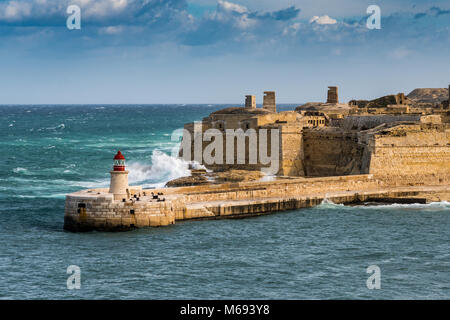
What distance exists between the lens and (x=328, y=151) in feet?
148

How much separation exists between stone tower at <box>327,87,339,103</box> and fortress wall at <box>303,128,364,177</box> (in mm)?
18088

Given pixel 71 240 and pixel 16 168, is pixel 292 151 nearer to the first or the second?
pixel 71 240

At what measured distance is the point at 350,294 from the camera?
23422 mm

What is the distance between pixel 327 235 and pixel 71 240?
968 cm

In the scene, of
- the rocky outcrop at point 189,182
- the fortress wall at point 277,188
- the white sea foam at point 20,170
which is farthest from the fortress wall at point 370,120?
the white sea foam at point 20,170

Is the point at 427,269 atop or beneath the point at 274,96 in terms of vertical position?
beneath

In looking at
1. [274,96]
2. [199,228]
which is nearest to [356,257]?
[199,228]

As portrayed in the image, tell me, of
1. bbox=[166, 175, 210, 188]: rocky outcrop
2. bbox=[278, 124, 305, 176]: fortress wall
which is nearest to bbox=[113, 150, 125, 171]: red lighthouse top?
bbox=[166, 175, 210, 188]: rocky outcrop

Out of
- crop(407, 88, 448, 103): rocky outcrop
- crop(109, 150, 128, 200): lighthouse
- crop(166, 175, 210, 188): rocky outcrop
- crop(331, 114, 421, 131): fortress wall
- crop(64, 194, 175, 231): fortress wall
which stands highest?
crop(407, 88, 448, 103): rocky outcrop

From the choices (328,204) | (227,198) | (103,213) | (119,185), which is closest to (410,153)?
(328,204)

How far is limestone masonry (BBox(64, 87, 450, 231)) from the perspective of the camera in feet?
103

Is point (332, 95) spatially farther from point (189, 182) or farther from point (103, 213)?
point (103, 213)

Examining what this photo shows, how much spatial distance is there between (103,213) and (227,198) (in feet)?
20.7

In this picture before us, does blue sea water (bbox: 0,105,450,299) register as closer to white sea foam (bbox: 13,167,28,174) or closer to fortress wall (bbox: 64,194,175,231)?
fortress wall (bbox: 64,194,175,231)
